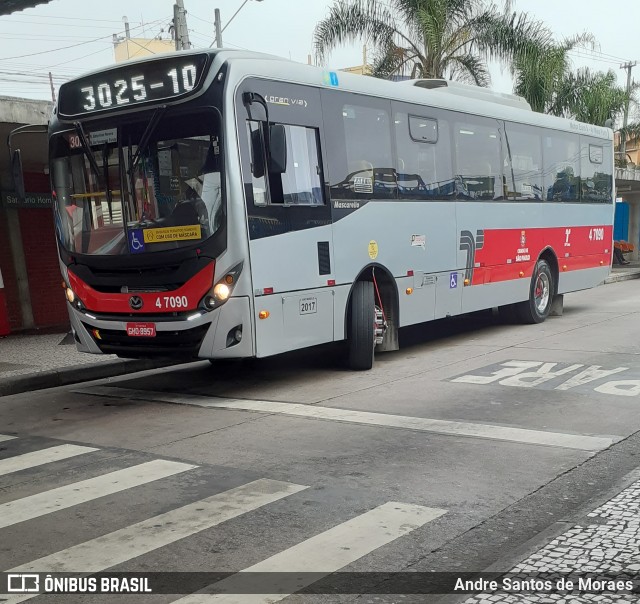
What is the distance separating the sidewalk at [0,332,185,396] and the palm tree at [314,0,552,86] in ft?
48.6

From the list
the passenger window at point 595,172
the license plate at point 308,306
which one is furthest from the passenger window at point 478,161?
the license plate at point 308,306

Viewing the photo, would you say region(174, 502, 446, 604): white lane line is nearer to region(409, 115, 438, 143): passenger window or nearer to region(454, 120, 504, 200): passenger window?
region(409, 115, 438, 143): passenger window

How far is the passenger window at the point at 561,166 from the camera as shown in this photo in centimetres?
1467

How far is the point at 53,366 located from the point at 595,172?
10937 mm

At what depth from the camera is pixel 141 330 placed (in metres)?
8.81

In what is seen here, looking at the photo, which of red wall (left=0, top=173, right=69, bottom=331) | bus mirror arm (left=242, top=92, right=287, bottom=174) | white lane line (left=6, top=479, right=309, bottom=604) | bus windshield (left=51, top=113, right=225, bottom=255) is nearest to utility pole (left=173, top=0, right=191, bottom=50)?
red wall (left=0, top=173, right=69, bottom=331)

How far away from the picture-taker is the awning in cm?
983

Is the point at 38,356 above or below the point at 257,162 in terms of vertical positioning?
below

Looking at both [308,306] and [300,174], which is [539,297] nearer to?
[308,306]

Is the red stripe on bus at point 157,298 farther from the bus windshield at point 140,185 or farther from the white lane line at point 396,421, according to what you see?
the white lane line at point 396,421

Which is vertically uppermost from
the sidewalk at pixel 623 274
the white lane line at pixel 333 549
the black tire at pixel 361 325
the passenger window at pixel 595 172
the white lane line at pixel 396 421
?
the passenger window at pixel 595 172

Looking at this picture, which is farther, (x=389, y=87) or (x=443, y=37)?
(x=443, y=37)

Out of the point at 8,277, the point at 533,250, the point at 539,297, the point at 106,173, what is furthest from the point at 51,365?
the point at 539,297

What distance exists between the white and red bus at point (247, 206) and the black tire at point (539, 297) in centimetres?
281
